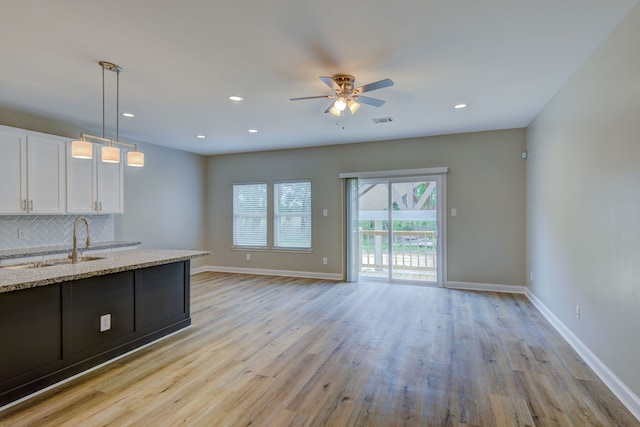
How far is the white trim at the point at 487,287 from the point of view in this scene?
5254mm

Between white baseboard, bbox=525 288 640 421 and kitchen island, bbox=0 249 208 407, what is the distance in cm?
372

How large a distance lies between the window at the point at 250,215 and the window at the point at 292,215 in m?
0.29

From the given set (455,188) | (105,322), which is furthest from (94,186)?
(455,188)

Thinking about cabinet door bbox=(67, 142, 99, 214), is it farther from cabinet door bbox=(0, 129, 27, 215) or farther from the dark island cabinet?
the dark island cabinet

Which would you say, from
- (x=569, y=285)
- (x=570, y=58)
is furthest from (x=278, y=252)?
(x=570, y=58)

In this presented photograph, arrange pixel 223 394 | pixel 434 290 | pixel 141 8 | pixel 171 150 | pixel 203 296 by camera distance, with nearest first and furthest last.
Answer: pixel 141 8 < pixel 223 394 < pixel 203 296 < pixel 434 290 < pixel 171 150

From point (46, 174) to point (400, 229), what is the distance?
207 inches

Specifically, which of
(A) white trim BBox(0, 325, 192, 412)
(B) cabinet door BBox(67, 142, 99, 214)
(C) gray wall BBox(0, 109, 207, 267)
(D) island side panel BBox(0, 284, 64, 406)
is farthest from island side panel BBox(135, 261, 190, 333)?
(C) gray wall BBox(0, 109, 207, 267)

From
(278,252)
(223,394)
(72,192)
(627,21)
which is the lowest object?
(223,394)

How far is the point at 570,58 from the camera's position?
286 cm

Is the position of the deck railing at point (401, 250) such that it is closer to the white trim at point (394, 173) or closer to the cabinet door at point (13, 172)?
the white trim at point (394, 173)

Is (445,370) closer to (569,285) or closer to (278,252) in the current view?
(569,285)

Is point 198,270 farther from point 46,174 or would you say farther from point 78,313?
point 78,313

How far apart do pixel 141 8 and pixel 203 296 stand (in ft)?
13.0
